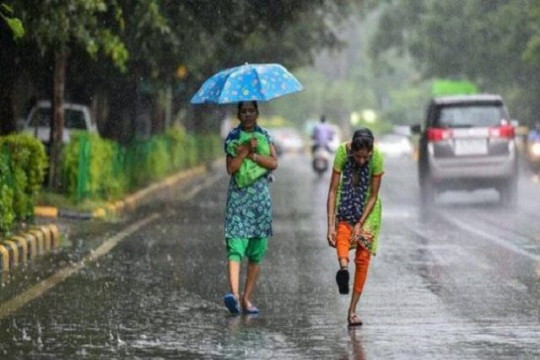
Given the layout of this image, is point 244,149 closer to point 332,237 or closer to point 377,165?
point 332,237

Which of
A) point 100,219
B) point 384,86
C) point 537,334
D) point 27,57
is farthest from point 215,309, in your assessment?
point 384,86

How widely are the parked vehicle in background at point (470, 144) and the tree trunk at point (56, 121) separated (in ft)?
21.5

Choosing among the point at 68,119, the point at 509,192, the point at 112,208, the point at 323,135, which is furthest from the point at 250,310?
the point at 323,135

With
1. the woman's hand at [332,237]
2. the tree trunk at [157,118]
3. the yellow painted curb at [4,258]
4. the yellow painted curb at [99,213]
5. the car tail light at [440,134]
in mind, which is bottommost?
the yellow painted curb at [4,258]

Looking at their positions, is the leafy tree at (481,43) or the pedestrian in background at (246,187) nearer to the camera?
the pedestrian in background at (246,187)

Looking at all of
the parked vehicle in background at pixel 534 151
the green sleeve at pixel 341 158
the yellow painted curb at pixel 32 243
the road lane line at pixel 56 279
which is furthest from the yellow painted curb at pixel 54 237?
the parked vehicle in background at pixel 534 151

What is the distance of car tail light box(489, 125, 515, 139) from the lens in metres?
26.8

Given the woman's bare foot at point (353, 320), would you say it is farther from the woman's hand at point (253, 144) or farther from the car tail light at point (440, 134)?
the car tail light at point (440, 134)

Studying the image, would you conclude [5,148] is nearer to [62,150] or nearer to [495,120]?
[62,150]

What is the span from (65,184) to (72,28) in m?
4.55

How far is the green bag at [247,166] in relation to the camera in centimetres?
1205

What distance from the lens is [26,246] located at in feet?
56.4

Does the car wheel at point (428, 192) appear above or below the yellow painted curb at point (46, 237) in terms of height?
above

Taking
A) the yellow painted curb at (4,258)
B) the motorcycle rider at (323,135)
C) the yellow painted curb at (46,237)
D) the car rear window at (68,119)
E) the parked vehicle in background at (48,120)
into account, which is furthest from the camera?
the motorcycle rider at (323,135)
